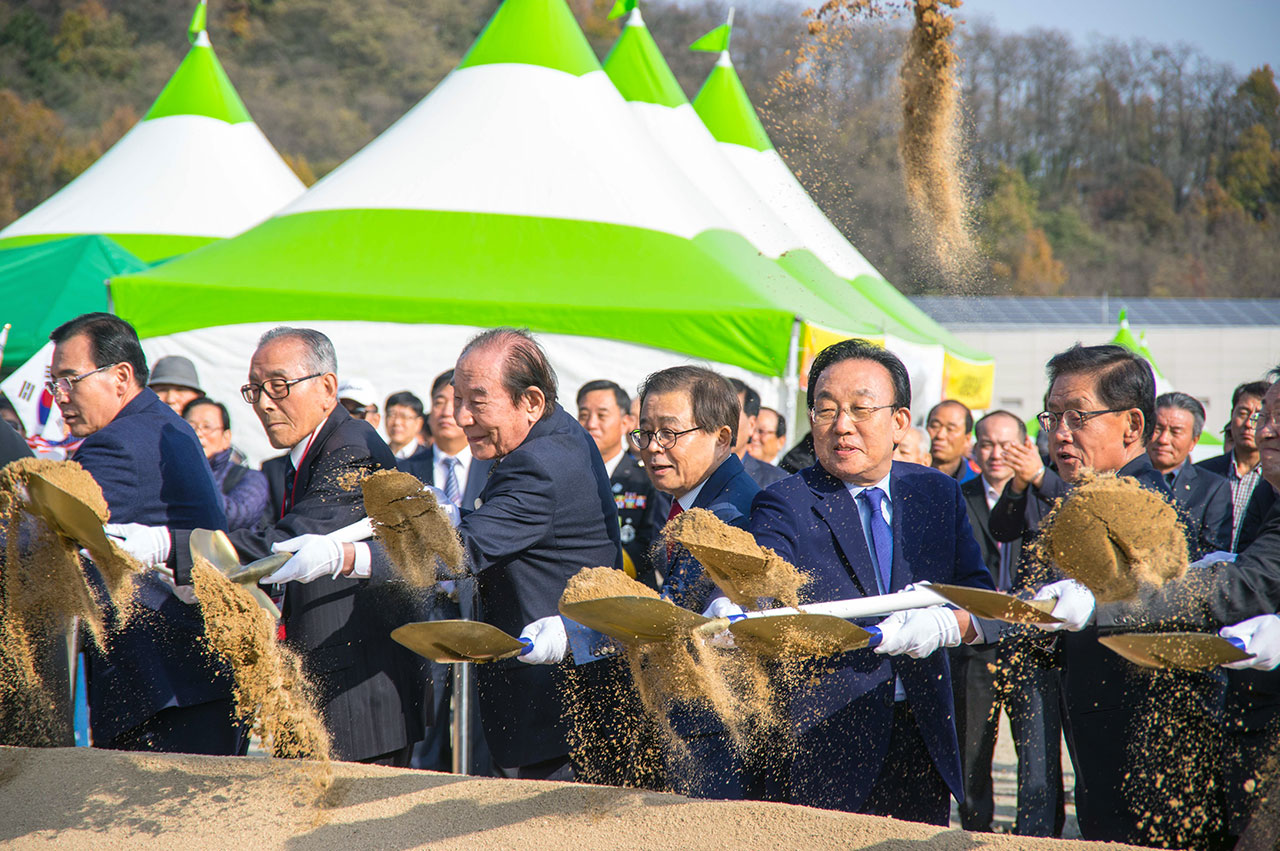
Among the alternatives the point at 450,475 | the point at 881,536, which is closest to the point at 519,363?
the point at 881,536

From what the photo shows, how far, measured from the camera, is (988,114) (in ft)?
56.3

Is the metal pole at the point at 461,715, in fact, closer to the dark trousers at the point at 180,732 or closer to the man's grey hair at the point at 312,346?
the dark trousers at the point at 180,732

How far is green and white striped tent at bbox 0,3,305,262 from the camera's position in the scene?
8281 millimetres

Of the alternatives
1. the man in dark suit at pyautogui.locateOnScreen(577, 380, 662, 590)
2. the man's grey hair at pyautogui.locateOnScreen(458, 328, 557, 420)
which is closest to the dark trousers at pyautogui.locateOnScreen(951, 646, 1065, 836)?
the man in dark suit at pyautogui.locateOnScreen(577, 380, 662, 590)

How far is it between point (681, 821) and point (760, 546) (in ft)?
1.58

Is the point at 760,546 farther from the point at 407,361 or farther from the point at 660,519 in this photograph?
the point at 407,361

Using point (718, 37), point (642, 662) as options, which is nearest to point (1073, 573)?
point (642, 662)

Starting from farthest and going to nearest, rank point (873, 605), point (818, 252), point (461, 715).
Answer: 1. point (818, 252)
2. point (461, 715)
3. point (873, 605)

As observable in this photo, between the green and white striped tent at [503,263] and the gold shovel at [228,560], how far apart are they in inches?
124

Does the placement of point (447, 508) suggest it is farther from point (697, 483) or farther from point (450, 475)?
point (450, 475)

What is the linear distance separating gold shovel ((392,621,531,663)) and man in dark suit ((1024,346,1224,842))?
92 cm

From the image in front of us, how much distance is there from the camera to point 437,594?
2.30m

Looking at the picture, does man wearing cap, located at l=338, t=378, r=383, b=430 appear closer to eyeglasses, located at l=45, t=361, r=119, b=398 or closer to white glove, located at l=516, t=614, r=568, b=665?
eyeglasses, located at l=45, t=361, r=119, b=398

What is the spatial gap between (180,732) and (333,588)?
0.53 meters
